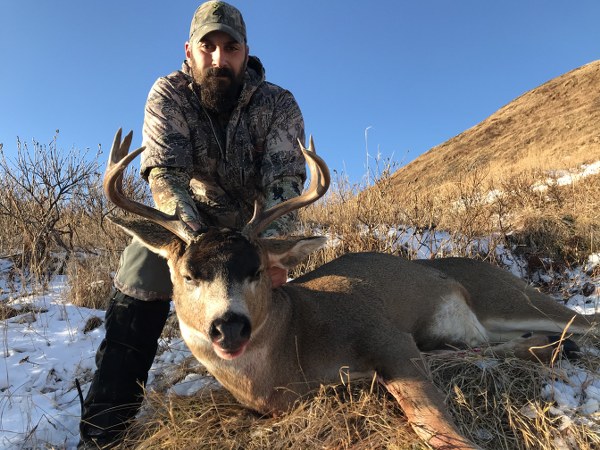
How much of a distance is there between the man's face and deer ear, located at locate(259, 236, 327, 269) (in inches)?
70.7

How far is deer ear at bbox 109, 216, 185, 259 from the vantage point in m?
3.00

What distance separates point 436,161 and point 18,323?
967 inches

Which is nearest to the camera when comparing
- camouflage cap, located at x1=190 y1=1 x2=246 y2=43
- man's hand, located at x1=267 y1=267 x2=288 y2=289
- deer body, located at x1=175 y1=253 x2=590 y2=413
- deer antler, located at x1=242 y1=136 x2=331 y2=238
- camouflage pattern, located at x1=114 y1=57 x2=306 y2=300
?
deer body, located at x1=175 y1=253 x2=590 y2=413

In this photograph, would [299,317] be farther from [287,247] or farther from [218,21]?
[218,21]

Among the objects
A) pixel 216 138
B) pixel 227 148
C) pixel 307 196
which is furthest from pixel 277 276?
pixel 216 138

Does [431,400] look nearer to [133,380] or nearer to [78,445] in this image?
[133,380]

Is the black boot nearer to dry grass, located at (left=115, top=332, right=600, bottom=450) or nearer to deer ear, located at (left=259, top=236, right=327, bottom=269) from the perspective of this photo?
dry grass, located at (left=115, top=332, right=600, bottom=450)

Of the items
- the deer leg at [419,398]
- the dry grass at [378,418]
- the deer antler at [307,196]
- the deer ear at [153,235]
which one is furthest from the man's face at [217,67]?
the deer leg at [419,398]

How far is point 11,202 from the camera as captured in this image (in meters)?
7.91

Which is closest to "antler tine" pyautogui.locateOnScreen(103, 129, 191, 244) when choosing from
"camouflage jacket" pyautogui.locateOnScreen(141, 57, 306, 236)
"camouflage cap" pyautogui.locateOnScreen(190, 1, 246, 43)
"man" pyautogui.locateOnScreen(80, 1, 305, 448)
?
"man" pyautogui.locateOnScreen(80, 1, 305, 448)

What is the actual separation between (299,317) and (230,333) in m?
0.83

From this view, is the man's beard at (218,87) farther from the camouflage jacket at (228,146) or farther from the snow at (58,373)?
the snow at (58,373)

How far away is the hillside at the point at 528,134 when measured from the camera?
19089 millimetres

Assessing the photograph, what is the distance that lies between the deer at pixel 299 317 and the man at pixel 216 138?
488 mm
